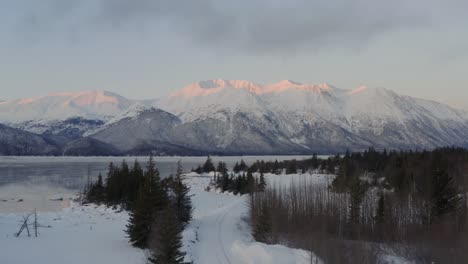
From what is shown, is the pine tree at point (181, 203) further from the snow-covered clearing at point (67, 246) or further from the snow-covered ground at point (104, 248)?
the snow-covered clearing at point (67, 246)

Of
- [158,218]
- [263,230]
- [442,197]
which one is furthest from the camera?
[442,197]

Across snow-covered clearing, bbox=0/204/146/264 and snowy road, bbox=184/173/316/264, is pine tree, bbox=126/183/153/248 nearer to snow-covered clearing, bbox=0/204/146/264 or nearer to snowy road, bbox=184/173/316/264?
snow-covered clearing, bbox=0/204/146/264

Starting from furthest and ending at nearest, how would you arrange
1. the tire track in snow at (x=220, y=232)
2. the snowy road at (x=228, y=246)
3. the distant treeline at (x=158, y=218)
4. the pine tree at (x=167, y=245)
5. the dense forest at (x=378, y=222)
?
the dense forest at (x=378, y=222) < the tire track in snow at (x=220, y=232) < the snowy road at (x=228, y=246) < the distant treeline at (x=158, y=218) < the pine tree at (x=167, y=245)

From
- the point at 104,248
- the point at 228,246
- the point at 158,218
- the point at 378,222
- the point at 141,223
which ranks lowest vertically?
the point at 378,222

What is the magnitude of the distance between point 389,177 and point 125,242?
2318 inches

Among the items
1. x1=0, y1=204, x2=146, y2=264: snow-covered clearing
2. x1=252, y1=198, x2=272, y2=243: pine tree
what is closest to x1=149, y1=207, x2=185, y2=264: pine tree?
x1=0, y1=204, x2=146, y2=264: snow-covered clearing

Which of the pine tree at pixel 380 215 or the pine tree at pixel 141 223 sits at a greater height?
the pine tree at pixel 141 223

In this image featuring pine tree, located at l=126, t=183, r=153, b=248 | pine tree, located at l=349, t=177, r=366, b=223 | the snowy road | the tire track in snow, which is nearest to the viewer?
the snowy road

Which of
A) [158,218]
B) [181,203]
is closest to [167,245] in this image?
[158,218]

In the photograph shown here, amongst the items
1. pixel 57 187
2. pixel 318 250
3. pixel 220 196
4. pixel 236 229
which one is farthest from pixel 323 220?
pixel 57 187

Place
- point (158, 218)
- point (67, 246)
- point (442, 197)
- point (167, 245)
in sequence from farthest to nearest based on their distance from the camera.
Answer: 1. point (442, 197)
2. point (67, 246)
3. point (158, 218)
4. point (167, 245)

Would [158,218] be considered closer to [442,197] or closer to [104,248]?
[104,248]

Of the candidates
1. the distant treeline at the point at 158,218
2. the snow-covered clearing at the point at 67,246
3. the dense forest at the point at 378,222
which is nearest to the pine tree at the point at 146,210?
the distant treeline at the point at 158,218

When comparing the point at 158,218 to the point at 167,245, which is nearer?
the point at 167,245
